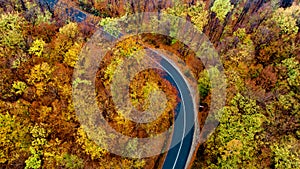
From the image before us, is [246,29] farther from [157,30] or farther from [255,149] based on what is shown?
[255,149]

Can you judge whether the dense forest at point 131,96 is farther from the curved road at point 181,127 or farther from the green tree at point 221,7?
the green tree at point 221,7

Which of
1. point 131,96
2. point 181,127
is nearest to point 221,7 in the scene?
point 181,127

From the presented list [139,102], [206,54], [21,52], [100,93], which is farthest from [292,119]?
[21,52]

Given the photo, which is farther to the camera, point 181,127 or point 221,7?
point 221,7

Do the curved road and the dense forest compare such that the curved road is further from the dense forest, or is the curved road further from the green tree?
the green tree

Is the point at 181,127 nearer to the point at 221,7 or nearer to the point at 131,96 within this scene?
the point at 131,96

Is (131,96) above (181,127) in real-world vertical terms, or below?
above

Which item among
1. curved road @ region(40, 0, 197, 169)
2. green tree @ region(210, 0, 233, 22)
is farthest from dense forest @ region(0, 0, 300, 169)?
green tree @ region(210, 0, 233, 22)
